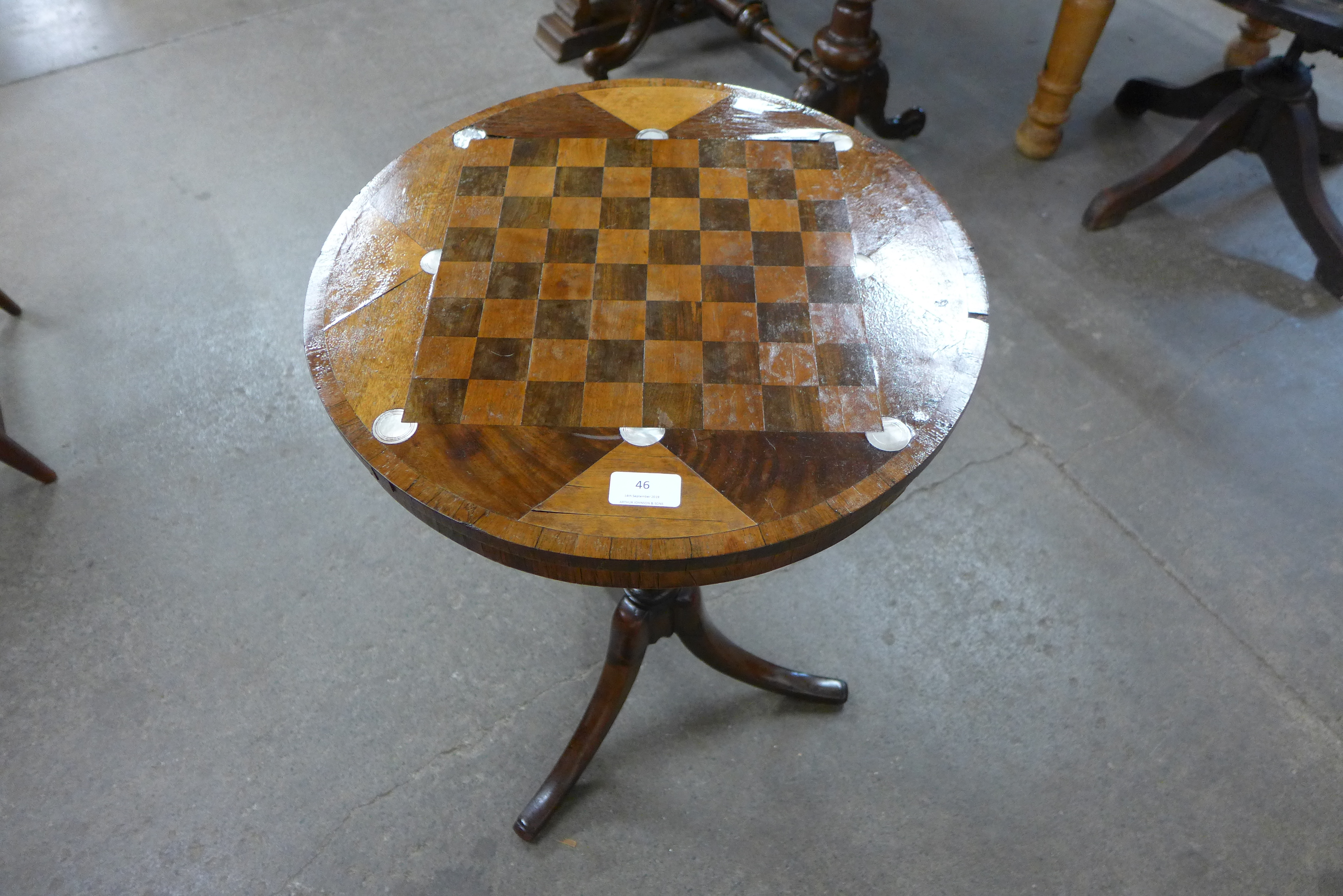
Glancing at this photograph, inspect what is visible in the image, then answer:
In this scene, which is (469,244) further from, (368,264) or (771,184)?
(771,184)

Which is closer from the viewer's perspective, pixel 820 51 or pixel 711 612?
pixel 711 612

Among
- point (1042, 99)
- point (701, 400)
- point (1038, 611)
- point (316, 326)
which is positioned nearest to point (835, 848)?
point (1038, 611)

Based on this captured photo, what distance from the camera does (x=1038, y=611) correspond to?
77.9 inches

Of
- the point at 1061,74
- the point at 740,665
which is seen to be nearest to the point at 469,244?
the point at 740,665

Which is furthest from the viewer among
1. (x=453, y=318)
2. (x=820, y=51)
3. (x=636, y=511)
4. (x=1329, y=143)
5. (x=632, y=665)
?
(x=1329, y=143)

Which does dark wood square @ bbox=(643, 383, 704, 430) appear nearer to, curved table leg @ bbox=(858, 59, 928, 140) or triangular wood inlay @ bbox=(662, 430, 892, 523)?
triangular wood inlay @ bbox=(662, 430, 892, 523)

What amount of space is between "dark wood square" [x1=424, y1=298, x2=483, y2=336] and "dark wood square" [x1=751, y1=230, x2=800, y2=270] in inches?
16.3

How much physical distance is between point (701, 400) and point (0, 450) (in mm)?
1722

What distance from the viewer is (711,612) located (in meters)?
1.98

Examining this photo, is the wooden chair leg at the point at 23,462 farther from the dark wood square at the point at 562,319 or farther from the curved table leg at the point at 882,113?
the curved table leg at the point at 882,113

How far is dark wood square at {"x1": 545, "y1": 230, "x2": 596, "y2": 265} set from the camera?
1.38 meters

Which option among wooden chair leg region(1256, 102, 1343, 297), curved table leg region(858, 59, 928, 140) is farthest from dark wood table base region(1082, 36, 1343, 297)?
curved table leg region(858, 59, 928, 140)

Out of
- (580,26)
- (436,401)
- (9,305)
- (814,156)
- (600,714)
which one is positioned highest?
(814,156)

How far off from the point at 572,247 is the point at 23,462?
151 centimetres
